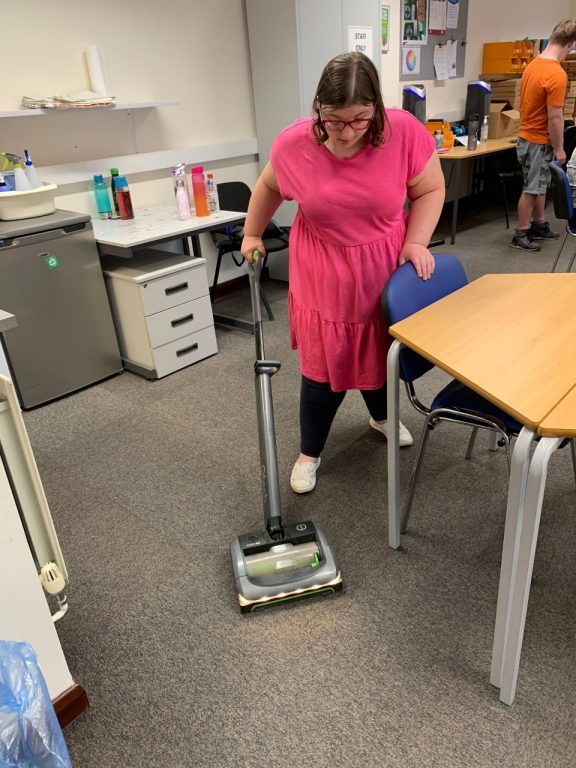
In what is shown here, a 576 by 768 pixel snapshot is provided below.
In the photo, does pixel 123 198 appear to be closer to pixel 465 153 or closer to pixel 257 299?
pixel 257 299

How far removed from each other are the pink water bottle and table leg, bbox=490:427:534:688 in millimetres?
2543

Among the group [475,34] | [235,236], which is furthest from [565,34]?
[235,236]

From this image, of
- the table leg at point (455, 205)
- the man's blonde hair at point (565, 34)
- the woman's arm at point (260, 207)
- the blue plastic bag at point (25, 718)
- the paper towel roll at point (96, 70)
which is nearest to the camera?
the blue plastic bag at point (25, 718)

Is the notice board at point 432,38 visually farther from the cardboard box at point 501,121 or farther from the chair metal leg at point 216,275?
the chair metal leg at point 216,275

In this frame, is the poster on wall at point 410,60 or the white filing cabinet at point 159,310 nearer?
the white filing cabinet at point 159,310

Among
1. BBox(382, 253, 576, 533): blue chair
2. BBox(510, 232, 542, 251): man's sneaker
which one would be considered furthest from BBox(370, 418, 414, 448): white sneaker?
BBox(510, 232, 542, 251): man's sneaker

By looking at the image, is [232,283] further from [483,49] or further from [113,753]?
[483,49]

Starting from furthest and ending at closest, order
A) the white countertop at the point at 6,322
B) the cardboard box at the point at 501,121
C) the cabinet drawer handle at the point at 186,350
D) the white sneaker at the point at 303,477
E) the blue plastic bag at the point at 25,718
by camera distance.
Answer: the cardboard box at the point at 501,121, the cabinet drawer handle at the point at 186,350, the white sneaker at the point at 303,477, the white countertop at the point at 6,322, the blue plastic bag at the point at 25,718

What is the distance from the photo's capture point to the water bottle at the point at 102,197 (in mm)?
3168

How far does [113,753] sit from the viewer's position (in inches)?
51.9

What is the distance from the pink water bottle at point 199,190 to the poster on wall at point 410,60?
2844mm

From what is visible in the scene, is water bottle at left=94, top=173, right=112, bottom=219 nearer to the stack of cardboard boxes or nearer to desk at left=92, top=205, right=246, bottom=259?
desk at left=92, top=205, right=246, bottom=259

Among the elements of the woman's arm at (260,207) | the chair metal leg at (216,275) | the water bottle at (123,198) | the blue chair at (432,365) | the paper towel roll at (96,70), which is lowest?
the chair metal leg at (216,275)

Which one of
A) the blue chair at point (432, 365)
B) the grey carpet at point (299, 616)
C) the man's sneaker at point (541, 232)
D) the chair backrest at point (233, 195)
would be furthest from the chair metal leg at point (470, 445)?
the man's sneaker at point (541, 232)
